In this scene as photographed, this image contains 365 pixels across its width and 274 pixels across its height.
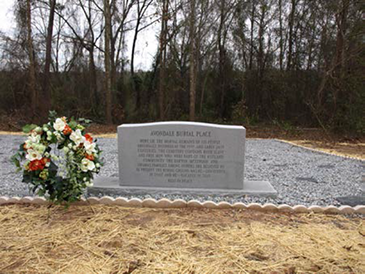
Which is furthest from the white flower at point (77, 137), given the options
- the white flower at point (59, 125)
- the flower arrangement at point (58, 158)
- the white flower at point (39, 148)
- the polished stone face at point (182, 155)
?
the polished stone face at point (182, 155)

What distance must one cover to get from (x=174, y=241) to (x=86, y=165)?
3.58 ft

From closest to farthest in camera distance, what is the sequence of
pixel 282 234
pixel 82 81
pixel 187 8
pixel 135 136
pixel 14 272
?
pixel 14 272, pixel 282 234, pixel 135 136, pixel 187 8, pixel 82 81

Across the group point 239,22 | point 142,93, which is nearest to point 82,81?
point 142,93

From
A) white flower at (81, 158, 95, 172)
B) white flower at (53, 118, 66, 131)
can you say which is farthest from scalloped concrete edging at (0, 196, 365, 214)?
white flower at (53, 118, 66, 131)

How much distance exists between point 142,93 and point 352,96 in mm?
8641

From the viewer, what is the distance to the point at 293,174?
4285 millimetres

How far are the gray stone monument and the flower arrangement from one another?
0.71m

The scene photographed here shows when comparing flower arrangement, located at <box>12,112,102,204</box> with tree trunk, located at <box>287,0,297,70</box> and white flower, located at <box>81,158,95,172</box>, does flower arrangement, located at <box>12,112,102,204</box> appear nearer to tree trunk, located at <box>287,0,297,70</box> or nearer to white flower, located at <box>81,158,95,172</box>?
white flower, located at <box>81,158,95,172</box>

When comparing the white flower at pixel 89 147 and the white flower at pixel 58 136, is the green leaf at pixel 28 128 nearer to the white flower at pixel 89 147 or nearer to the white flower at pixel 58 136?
the white flower at pixel 58 136

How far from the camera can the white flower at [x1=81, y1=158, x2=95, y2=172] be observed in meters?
2.55

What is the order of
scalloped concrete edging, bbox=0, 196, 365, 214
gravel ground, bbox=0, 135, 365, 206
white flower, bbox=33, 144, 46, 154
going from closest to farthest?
white flower, bbox=33, 144, 46, 154 < scalloped concrete edging, bbox=0, 196, 365, 214 < gravel ground, bbox=0, 135, 365, 206

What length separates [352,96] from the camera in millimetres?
9258

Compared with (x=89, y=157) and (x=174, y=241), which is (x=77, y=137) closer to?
(x=89, y=157)

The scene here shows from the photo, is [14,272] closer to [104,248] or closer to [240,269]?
[104,248]
